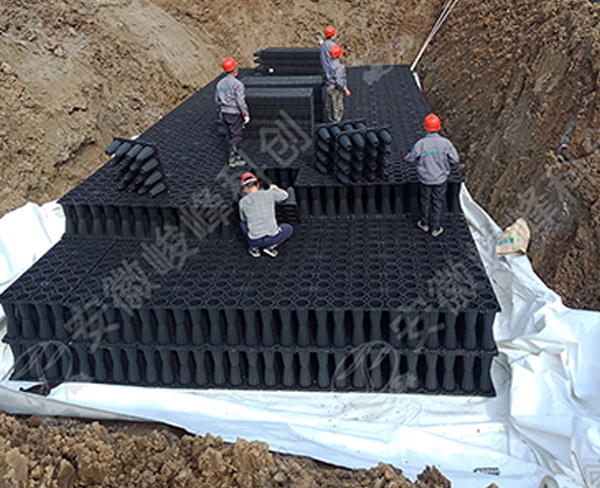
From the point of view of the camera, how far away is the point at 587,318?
5.64m

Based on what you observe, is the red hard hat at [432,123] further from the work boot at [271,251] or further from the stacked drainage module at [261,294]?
the work boot at [271,251]

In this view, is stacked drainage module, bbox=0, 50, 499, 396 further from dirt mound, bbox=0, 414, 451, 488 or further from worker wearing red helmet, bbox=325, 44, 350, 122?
worker wearing red helmet, bbox=325, 44, 350, 122

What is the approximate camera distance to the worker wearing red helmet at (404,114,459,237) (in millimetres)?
6277

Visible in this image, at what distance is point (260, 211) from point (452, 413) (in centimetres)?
286

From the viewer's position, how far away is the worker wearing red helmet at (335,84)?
29.7 feet

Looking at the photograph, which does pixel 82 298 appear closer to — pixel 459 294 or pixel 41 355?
pixel 41 355

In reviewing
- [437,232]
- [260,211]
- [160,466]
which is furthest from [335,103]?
[160,466]

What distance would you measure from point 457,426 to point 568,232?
3559 millimetres

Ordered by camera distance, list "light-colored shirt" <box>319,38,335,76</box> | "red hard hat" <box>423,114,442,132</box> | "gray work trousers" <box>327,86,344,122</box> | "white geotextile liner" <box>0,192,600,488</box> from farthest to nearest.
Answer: "gray work trousers" <box>327,86,344,122</box> < "light-colored shirt" <box>319,38,335,76</box> < "red hard hat" <box>423,114,442,132</box> < "white geotextile liner" <box>0,192,600,488</box>

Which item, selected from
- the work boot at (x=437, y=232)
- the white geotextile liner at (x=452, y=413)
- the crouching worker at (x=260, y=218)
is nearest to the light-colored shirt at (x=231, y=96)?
the crouching worker at (x=260, y=218)

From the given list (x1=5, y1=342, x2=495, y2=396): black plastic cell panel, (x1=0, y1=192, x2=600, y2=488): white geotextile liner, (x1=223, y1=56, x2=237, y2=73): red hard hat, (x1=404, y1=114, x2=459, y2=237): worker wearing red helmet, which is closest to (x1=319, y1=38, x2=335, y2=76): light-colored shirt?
(x1=223, y1=56, x2=237, y2=73): red hard hat

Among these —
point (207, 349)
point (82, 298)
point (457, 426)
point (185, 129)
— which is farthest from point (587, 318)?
point (185, 129)

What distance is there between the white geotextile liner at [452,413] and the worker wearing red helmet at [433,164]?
1.50 metres

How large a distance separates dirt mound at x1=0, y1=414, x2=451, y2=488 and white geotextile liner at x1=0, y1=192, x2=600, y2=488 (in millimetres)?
573
